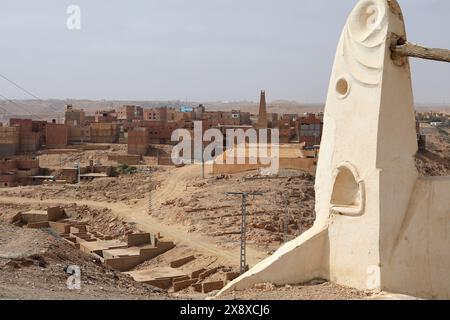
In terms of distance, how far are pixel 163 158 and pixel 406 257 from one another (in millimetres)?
36318

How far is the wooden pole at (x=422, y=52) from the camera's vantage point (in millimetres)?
8227

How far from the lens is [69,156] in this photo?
45938 millimetres

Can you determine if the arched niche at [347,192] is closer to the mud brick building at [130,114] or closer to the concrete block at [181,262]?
the concrete block at [181,262]

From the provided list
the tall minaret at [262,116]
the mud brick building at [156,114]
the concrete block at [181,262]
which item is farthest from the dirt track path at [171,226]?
the mud brick building at [156,114]

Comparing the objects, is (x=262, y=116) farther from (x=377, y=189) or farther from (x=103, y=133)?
(x=377, y=189)

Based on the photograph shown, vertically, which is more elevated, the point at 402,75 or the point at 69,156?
the point at 402,75

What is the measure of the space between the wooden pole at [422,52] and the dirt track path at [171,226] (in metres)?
13.6

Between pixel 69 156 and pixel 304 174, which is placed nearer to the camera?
pixel 304 174

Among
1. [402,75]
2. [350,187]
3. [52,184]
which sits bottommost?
[52,184]

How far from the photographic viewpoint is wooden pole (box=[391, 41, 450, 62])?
27.0ft

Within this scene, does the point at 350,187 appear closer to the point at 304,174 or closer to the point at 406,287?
the point at 406,287

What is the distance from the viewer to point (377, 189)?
8562 mm
